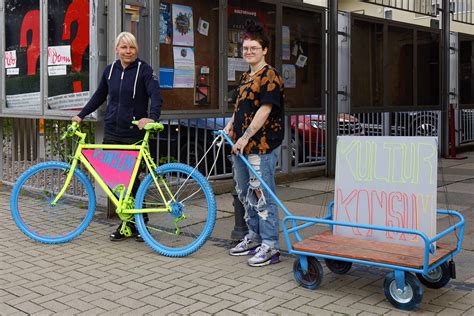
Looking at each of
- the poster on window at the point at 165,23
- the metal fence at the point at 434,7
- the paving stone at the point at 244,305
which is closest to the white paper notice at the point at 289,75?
the metal fence at the point at 434,7

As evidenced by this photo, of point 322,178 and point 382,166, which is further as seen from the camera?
point 322,178

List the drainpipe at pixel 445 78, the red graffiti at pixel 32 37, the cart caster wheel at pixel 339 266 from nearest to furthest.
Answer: the cart caster wheel at pixel 339 266, the red graffiti at pixel 32 37, the drainpipe at pixel 445 78

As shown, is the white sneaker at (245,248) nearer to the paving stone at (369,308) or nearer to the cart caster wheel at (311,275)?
the cart caster wheel at (311,275)

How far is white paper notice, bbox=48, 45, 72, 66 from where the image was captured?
701 cm

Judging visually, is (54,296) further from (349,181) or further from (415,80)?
(415,80)

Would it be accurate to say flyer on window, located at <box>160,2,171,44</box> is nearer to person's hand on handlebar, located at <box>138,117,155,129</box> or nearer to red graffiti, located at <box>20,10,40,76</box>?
red graffiti, located at <box>20,10,40,76</box>

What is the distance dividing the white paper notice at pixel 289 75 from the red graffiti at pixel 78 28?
3.37m

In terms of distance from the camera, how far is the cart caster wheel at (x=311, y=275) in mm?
4188

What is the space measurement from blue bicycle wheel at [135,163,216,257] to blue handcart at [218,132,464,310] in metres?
1.08

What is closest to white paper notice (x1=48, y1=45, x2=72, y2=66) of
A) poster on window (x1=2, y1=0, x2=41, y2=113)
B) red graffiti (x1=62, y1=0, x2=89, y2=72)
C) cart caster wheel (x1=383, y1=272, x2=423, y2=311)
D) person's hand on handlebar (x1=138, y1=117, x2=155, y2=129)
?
red graffiti (x1=62, y1=0, x2=89, y2=72)

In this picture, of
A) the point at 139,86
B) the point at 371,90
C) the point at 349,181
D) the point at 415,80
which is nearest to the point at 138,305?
the point at 349,181

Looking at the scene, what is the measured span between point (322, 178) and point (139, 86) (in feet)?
16.0

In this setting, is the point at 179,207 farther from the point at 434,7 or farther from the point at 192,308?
the point at 434,7

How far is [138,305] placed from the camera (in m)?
3.98
